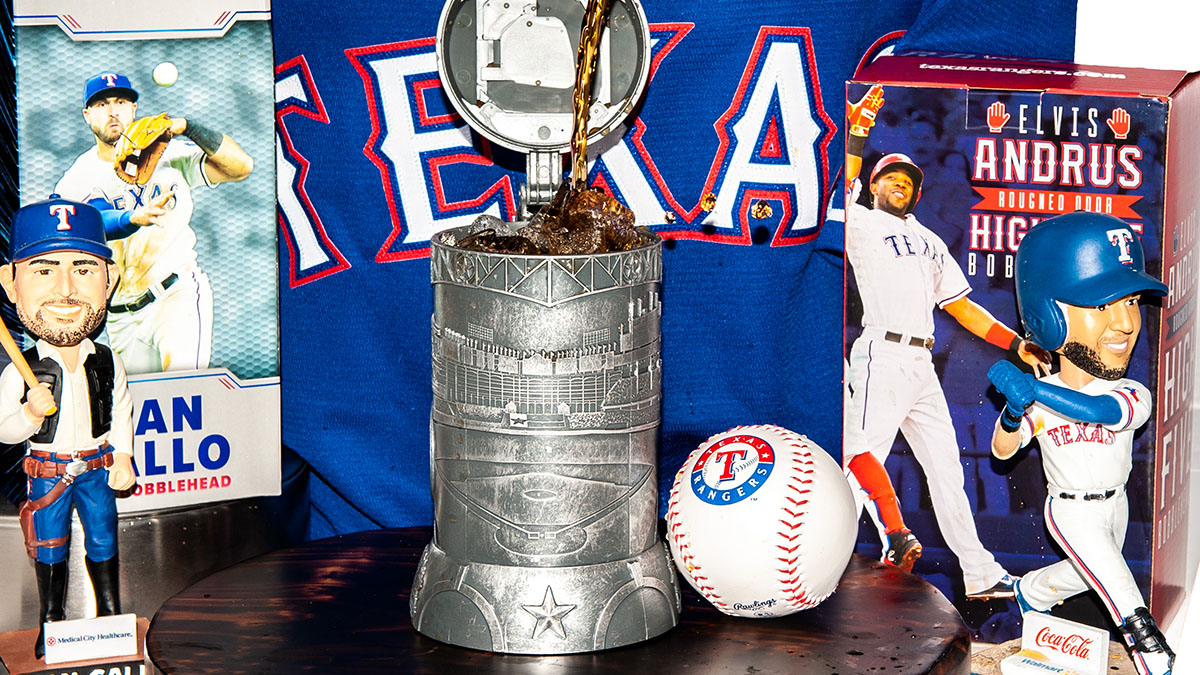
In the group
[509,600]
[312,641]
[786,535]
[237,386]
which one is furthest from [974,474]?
[237,386]

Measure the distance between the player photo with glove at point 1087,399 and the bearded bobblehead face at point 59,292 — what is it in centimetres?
119

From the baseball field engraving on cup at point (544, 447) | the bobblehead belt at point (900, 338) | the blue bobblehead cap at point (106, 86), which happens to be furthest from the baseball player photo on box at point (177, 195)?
the bobblehead belt at point (900, 338)

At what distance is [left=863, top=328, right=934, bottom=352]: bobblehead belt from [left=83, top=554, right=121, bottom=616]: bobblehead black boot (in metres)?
1.10

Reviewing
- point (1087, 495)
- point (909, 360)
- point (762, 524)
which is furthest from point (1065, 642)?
point (762, 524)

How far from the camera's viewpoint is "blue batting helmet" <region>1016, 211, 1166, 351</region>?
A: 5.82ft

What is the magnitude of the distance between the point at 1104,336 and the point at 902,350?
0.90 ft

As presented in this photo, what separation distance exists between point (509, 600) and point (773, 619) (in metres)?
0.32

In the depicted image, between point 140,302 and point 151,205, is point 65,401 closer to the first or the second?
point 140,302

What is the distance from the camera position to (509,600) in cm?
159

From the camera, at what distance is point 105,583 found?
2.03 metres

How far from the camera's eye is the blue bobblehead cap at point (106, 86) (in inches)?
78.8

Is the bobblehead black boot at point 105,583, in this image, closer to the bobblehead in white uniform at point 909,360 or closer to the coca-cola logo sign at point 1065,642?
the bobblehead in white uniform at point 909,360

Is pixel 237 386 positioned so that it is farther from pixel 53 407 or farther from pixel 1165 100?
pixel 1165 100

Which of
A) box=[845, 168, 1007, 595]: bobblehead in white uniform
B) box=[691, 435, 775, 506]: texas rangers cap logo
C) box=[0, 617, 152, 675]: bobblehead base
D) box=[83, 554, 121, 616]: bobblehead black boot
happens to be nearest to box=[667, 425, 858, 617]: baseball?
box=[691, 435, 775, 506]: texas rangers cap logo
